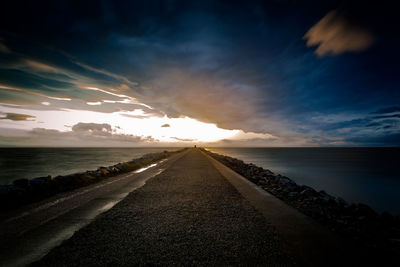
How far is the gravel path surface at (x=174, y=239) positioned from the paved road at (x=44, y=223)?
312mm

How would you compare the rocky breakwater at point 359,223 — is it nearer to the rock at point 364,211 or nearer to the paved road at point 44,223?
the rock at point 364,211

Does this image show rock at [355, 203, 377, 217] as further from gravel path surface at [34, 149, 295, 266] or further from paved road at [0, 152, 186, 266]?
paved road at [0, 152, 186, 266]

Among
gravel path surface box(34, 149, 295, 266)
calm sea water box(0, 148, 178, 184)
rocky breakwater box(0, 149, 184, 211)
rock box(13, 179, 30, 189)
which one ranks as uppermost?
gravel path surface box(34, 149, 295, 266)

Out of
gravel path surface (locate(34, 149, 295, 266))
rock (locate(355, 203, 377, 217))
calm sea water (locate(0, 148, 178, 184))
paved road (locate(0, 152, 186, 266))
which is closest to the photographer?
gravel path surface (locate(34, 149, 295, 266))

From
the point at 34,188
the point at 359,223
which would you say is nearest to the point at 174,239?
the point at 359,223

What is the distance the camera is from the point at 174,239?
3113 millimetres

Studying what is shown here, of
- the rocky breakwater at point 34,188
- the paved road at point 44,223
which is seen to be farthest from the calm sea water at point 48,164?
the paved road at point 44,223

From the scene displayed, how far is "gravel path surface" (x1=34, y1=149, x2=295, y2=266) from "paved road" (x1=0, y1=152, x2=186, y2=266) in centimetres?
31

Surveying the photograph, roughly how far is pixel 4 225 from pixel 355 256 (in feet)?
22.9

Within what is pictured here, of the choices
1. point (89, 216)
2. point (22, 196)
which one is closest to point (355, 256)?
point (89, 216)

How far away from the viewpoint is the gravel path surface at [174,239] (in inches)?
100

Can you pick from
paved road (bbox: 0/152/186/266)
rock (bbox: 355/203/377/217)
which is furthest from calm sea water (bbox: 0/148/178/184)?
rock (bbox: 355/203/377/217)

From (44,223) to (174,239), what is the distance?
315 cm

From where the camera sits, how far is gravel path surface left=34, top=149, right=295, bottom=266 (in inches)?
100
